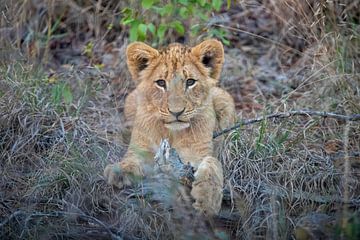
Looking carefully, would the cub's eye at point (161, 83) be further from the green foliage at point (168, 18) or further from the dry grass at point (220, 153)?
the green foliage at point (168, 18)

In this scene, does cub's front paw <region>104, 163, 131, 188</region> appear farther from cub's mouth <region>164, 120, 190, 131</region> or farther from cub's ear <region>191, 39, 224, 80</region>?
cub's ear <region>191, 39, 224, 80</region>

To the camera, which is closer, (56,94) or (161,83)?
(161,83)

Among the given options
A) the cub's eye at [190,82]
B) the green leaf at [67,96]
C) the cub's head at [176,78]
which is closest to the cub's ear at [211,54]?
the cub's head at [176,78]

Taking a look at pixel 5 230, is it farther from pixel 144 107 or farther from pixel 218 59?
pixel 218 59

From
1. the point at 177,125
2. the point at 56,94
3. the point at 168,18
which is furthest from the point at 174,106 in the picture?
the point at 168,18

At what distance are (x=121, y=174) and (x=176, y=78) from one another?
2.39 ft

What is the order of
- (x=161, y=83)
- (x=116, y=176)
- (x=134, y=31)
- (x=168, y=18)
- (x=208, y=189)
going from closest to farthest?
(x=208, y=189) → (x=116, y=176) → (x=161, y=83) → (x=134, y=31) → (x=168, y=18)

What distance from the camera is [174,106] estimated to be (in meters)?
5.04

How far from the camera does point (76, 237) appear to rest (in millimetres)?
4996

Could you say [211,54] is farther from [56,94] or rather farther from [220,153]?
[56,94]

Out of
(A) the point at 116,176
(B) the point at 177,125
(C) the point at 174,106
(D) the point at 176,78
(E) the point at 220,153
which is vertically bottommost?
(E) the point at 220,153

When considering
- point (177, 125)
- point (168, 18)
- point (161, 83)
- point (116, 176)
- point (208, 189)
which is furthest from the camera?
point (168, 18)

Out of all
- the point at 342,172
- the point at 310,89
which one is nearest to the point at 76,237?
the point at 342,172

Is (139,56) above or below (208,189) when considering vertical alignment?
above
